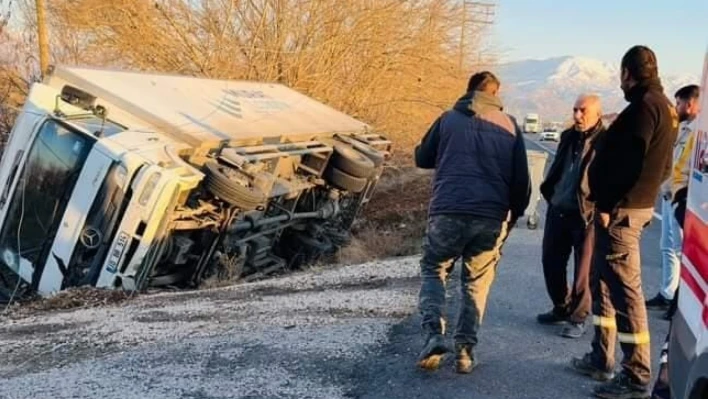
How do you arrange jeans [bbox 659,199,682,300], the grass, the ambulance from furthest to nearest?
the grass < jeans [bbox 659,199,682,300] < the ambulance

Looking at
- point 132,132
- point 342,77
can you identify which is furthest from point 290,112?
point 342,77

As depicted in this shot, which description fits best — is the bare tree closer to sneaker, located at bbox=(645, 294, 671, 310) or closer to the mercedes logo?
the mercedes logo

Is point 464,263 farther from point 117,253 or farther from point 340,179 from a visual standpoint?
point 340,179

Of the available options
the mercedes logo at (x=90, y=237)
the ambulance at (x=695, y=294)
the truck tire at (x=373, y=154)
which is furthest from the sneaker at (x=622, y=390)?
the truck tire at (x=373, y=154)

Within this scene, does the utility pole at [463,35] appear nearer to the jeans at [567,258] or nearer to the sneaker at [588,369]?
the jeans at [567,258]

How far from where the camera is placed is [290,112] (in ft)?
37.1

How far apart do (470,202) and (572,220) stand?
1219 mm

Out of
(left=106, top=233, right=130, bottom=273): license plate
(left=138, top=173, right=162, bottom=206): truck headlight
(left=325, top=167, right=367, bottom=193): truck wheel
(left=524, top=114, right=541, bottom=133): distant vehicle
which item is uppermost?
(left=138, top=173, right=162, bottom=206): truck headlight

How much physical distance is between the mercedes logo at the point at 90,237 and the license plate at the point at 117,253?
0.16 meters

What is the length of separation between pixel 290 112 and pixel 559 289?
6704mm

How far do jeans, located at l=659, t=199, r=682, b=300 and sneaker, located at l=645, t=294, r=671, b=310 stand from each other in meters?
0.05

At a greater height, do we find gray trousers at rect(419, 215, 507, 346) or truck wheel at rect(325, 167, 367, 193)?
gray trousers at rect(419, 215, 507, 346)

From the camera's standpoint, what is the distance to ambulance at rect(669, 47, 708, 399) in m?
2.51

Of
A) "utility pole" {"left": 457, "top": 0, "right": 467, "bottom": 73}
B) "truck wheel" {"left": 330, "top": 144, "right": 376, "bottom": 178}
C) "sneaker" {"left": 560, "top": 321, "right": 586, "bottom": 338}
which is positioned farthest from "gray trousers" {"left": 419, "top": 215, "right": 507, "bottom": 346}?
"utility pole" {"left": 457, "top": 0, "right": 467, "bottom": 73}
